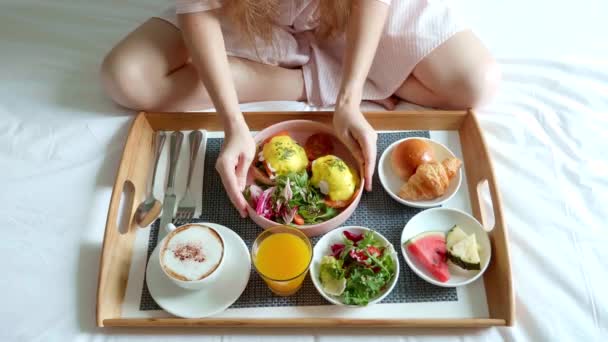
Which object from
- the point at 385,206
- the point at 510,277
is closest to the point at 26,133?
the point at 385,206

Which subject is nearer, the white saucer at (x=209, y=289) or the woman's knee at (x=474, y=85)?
the white saucer at (x=209, y=289)

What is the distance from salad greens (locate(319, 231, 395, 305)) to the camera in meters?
0.85

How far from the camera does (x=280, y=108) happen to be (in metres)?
1.16

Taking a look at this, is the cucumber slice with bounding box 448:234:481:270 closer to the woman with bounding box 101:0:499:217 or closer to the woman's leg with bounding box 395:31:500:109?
the woman with bounding box 101:0:499:217

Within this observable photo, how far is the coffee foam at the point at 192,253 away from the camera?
0.84 m

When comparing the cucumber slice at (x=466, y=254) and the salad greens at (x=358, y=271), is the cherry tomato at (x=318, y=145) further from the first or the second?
the cucumber slice at (x=466, y=254)

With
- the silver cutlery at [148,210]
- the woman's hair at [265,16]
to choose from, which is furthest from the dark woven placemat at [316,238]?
the woman's hair at [265,16]

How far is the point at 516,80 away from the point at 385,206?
52 cm

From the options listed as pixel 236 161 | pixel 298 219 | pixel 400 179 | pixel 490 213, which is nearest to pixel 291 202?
pixel 298 219

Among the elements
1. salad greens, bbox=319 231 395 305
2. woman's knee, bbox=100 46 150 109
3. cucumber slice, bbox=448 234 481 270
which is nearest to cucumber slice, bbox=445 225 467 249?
cucumber slice, bbox=448 234 481 270

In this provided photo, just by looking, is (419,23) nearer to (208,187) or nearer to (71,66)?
(208,187)

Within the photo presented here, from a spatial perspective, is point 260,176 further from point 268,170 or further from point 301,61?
point 301,61

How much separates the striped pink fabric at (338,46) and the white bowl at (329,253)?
14.8 inches

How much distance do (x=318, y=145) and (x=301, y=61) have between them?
26cm
